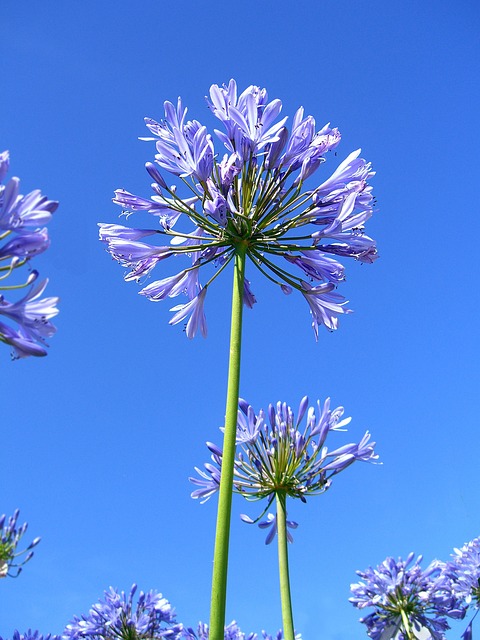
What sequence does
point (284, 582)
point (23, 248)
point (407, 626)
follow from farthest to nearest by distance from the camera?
1. point (407, 626)
2. point (284, 582)
3. point (23, 248)

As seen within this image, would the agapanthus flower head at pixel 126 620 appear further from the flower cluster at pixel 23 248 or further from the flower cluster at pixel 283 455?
the flower cluster at pixel 23 248

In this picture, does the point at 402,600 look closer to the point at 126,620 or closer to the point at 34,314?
the point at 126,620

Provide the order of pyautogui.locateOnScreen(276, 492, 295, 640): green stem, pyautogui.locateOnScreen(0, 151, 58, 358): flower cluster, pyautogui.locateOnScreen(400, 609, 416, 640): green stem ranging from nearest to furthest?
pyautogui.locateOnScreen(0, 151, 58, 358): flower cluster, pyautogui.locateOnScreen(276, 492, 295, 640): green stem, pyautogui.locateOnScreen(400, 609, 416, 640): green stem

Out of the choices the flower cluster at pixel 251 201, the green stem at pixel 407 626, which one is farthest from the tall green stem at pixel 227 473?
the green stem at pixel 407 626

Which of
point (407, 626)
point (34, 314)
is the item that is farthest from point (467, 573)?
point (34, 314)

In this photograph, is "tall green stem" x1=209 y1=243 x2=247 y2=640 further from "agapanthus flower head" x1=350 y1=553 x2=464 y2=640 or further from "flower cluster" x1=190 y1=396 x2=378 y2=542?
"agapanthus flower head" x1=350 y1=553 x2=464 y2=640

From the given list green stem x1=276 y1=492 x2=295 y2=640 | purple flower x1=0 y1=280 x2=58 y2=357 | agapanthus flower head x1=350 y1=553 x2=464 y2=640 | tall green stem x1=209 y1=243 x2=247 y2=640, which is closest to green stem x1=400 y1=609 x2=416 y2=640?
agapanthus flower head x1=350 y1=553 x2=464 y2=640
